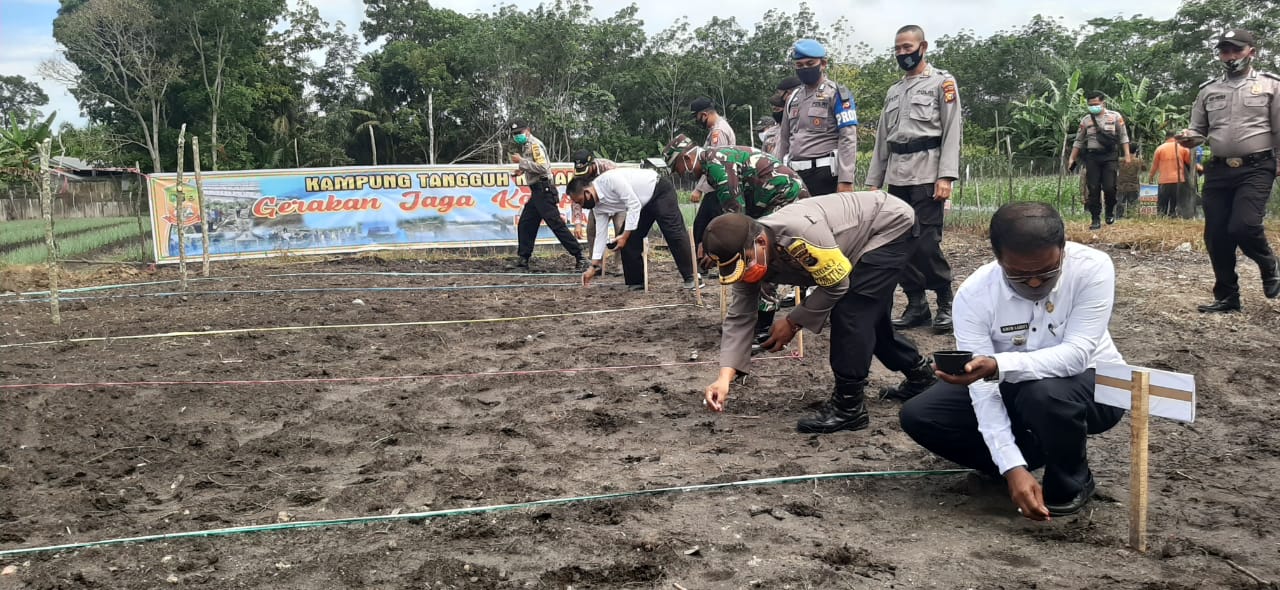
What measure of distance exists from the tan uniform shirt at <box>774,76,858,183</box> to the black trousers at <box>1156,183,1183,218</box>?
28.1 feet

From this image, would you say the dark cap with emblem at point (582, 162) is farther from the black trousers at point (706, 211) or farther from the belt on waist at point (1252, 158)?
the belt on waist at point (1252, 158)

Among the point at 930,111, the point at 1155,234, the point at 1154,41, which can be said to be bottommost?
the point at 1155,234

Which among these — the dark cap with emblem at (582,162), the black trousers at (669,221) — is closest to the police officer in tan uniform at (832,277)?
the black trousers at (669,221)

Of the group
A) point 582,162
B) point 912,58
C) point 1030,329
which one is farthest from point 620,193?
point 1030,329

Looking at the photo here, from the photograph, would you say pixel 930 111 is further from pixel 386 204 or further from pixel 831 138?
pixel 386 204

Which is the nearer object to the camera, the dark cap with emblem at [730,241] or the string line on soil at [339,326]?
the dark cap with emblem at [730,241]

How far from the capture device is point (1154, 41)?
38875mm

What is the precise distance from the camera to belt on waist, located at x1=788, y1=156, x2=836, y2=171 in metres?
6.55

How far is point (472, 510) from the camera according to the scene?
3.21m

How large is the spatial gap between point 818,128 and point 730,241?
339cm

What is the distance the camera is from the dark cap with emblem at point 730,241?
3.36m

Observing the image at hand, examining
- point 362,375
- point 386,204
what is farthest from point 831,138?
point 386,204

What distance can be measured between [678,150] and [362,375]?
2539 millimetres

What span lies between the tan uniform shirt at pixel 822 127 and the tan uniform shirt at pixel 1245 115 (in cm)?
225
